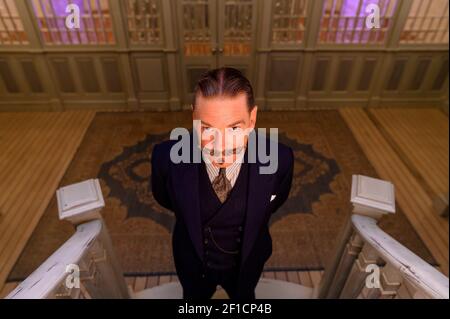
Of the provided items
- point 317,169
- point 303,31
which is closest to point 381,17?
point 303,31

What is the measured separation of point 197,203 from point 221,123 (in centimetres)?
36

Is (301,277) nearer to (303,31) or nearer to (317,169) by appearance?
(317,169)

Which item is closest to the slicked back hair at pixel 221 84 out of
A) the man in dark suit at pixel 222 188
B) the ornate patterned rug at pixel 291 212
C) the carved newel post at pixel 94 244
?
the man in dark suit at pixel 222 188

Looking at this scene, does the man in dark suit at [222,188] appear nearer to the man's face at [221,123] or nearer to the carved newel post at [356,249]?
the man's face at [221,123]

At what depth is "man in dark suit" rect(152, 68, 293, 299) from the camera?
0.65 meters

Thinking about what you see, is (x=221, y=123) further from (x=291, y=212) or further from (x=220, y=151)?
(x=291, y=212)

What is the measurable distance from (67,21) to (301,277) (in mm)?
2304

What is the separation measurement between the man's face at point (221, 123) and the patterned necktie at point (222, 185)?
251 mm

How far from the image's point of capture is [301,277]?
2352 mm

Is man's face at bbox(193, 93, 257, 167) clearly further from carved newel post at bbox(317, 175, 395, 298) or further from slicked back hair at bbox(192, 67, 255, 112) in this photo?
carved newel post at bbox(317, 175, 395, 298)

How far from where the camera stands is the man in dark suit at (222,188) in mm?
646
